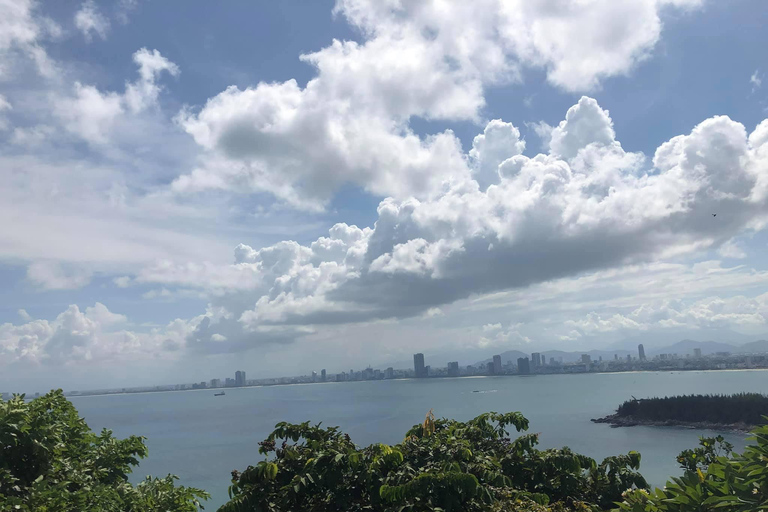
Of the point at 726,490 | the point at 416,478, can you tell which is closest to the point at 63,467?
the point at 416,478

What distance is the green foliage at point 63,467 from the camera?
9672 mm

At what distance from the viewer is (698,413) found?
111750 mm

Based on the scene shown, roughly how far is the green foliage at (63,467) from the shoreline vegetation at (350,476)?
3 centimetres

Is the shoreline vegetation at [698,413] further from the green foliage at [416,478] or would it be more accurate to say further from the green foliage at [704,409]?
the green foliage at [416,478]

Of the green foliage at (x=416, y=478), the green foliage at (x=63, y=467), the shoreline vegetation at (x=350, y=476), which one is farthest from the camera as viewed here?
the green foliage at (x=63, y=467)

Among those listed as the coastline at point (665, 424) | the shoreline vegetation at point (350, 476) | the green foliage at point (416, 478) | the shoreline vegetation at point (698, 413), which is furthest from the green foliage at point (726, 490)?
the shoreline vegetation at point (698, 413)

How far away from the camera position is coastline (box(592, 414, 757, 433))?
102 m

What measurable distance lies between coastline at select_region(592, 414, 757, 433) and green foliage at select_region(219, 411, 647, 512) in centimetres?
10871

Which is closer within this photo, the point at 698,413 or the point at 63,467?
the point at 63,467

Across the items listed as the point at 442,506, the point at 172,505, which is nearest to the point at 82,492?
the point at 172,505

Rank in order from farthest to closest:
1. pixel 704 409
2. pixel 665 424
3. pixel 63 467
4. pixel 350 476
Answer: pixel 665 424, pixel 704 409, pixel 63 467, pixel 350 476

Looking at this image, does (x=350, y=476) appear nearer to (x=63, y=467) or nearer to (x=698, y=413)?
(x=63, y=467)

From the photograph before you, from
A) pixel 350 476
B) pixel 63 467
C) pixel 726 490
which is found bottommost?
pixel 350 476

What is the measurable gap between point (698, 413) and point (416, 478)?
414 ft
